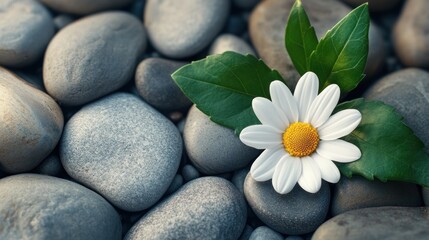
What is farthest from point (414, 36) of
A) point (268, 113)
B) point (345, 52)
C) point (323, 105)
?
point (268, 113)

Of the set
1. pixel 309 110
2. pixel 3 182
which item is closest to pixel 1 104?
pixel 3 182

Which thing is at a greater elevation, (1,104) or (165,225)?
(1,104)

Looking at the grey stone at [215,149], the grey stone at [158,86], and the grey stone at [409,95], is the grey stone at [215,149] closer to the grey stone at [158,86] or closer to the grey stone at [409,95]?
the grey stone at [158,86]

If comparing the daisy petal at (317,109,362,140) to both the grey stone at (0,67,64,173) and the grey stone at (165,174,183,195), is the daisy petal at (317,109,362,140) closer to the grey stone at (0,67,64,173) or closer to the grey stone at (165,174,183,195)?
the grey stone at (165,174,183,195)

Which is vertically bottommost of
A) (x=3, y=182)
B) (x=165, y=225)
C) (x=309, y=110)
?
(x=165, y=225)

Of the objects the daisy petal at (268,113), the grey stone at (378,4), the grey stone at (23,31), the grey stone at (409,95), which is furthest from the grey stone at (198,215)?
the grey stone at (378,4)

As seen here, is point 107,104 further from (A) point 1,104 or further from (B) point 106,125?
(A) point 1,104
